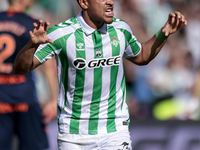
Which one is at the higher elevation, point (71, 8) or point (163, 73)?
point (71, 8)

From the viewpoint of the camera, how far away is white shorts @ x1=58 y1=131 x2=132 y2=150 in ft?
11.7

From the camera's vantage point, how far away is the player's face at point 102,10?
3.52 metres

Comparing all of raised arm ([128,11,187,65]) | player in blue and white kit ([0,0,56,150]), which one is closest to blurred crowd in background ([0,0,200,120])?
player in blue and white kit ([0,0,56,150])

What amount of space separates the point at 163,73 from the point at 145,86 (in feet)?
1.63

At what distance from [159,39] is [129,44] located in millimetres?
284

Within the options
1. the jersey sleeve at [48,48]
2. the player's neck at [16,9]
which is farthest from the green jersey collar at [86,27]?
the player's neck at [16,9]

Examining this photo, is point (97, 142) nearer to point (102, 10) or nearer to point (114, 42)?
point (114, 42)

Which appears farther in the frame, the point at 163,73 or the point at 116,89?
the point at 163,73

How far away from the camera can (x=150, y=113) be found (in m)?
6.88

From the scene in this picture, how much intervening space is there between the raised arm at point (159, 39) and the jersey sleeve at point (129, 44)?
66mm

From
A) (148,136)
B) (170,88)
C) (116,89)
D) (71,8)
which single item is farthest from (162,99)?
(116,89)

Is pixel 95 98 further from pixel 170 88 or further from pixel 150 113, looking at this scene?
pixel 170 88

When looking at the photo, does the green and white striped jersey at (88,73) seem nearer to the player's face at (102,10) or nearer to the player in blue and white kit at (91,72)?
the player in blue and white kit at (91,72)

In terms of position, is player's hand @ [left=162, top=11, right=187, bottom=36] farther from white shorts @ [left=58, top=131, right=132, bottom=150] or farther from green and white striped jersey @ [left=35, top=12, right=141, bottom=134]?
white shorts @ [left=58, top=131, right=132, bottom=150]
